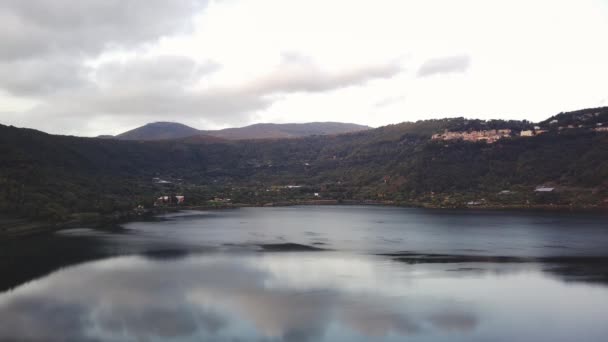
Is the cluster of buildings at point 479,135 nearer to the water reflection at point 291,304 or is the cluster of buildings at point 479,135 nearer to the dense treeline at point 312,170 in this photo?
the dense treeline at point 312,170

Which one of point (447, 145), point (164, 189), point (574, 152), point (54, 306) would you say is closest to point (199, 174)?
point (164, 189)

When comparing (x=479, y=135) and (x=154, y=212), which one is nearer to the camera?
(x=154, y=212)

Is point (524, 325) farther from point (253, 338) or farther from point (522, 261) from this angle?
point (522, 261)

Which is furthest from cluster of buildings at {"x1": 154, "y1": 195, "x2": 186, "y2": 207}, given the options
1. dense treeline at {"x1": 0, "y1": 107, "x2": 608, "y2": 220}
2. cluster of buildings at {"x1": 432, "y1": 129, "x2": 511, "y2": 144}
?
cluster of buildings at {"x1": 432, "y1": 129, "x2": 511, "y2": 144}

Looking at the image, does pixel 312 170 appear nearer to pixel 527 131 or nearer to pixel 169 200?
pixel 527 131

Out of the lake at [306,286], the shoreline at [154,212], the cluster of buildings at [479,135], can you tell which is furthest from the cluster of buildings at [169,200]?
the cluster of buildings at [479,135]

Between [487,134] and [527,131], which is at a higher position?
[527,131]

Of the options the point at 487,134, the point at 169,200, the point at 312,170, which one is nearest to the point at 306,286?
the point at 169,200
